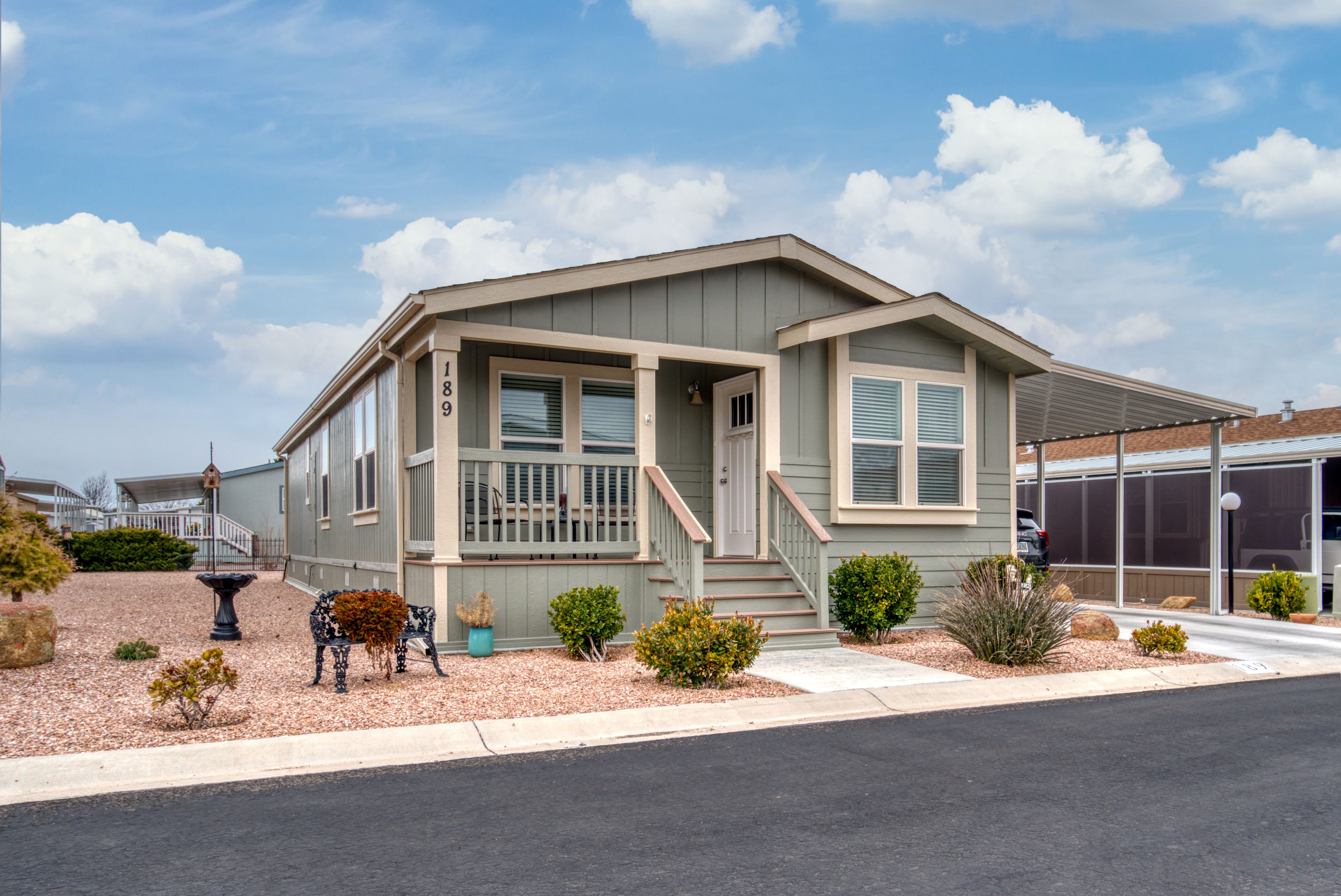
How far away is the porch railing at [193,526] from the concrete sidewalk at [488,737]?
24.2 metres

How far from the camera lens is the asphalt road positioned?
11.8 ft

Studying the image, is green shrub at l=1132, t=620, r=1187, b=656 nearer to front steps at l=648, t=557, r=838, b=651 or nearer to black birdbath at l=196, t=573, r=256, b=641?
front steps at l=648, t=557, r=838, b=651

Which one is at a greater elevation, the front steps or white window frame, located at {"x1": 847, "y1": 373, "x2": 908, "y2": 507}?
white window frame, located at {"x1": 847, "y1": 373, "x2": 908, "y2": 507}

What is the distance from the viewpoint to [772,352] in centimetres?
1105

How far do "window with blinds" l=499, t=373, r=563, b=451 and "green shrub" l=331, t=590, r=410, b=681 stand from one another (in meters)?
3.40

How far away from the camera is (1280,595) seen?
14086 millimetres

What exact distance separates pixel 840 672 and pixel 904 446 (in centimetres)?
406

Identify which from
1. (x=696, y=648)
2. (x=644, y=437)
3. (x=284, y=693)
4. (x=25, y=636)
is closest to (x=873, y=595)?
(x=644, y=437)

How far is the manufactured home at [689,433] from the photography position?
9.54 meters

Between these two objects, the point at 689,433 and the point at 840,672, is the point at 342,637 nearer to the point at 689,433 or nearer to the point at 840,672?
the point at 840,672

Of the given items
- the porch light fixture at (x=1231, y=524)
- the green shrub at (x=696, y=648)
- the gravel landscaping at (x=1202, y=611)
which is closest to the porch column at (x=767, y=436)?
the green shrub at (x=696, y=648)

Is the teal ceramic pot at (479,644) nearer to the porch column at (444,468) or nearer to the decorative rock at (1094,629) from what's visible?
the porch column at (444,468)

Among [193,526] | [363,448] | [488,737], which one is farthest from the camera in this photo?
[193,526]

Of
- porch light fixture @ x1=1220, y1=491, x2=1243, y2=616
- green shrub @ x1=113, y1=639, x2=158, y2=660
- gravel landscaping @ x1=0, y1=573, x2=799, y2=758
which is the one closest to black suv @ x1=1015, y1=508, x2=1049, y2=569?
porch light fixture @ x1=1220, y1=491, x2=1243, y2=616
